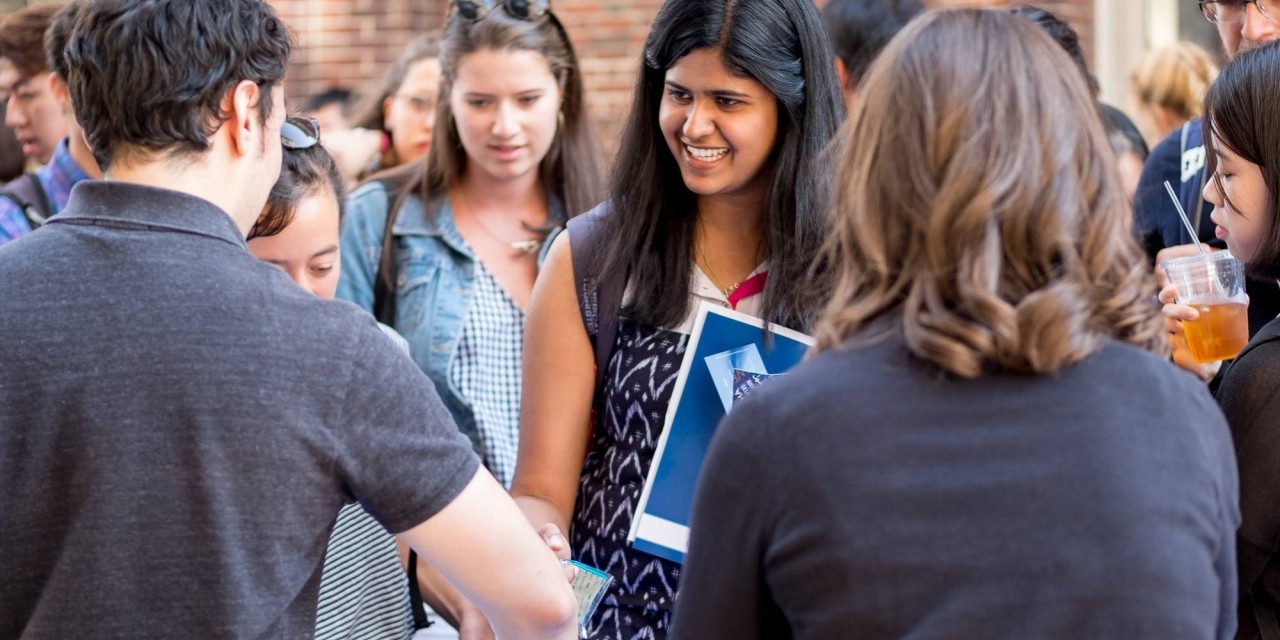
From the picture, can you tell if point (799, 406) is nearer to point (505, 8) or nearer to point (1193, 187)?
point (1193, 187)

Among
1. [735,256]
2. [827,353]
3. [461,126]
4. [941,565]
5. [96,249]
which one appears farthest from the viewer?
[461,126]

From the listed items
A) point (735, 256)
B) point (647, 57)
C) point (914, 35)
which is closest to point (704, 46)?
point (647, 57)

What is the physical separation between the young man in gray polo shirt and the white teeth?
0.93m

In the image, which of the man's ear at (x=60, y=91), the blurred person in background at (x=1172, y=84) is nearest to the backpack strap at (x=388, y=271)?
the man's ear at (x=60, y=91)

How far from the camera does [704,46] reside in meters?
2.44

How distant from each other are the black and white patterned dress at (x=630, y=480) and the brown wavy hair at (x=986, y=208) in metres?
0.92

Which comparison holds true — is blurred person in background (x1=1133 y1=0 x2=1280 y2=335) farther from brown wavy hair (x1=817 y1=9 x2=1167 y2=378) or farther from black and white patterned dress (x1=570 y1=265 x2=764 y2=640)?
brown wavy hair (x1=817 y1=9 x2=1167 y2=378)

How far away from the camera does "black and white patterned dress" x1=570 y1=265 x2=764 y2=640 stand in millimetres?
2369

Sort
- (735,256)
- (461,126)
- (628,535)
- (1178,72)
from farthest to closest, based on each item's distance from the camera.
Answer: (1178,72) < (461,126) < (735,256) < (628,535)

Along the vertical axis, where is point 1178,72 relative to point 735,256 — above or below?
below

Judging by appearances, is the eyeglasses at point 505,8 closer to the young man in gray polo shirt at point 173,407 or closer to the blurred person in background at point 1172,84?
the young man in gray polo shirt at point 173,407

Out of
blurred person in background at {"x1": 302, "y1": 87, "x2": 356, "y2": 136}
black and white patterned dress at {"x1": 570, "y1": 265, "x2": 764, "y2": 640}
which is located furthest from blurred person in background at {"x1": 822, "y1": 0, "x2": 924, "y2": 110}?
blurred person in background at {"x1": 302, "y1": 87, "x2": 356, "y2": 136}

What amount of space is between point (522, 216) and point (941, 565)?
97.2 inches

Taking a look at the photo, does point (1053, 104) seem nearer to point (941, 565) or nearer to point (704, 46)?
point (941, 565)
